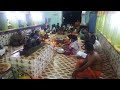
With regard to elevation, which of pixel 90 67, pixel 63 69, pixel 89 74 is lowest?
pixel 63 69

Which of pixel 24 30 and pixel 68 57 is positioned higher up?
pixel 24 30

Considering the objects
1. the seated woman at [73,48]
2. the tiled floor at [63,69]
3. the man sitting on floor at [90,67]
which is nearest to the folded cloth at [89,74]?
the man sitting on floor at [90,67]

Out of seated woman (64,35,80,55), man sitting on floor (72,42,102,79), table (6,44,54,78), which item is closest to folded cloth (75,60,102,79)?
man sitting on floor (72,42,102,79)

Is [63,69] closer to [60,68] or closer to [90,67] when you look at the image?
[60,68]

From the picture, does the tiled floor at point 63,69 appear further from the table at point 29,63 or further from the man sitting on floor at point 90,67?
the man sitting on floor at point 90,67

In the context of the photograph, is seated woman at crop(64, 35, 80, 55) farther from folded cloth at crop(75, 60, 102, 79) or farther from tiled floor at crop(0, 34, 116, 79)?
→ folded cloth at crop(75, 60, 102, 79)

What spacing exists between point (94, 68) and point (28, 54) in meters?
1.28

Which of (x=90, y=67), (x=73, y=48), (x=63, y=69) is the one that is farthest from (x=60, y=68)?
(x=73, y=48)

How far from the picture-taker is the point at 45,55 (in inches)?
126

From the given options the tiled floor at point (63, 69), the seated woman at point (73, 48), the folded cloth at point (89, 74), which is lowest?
the tiled floor at point (63, 69)

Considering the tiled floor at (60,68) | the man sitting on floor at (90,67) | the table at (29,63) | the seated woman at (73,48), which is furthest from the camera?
the seated woman at (73,48)
